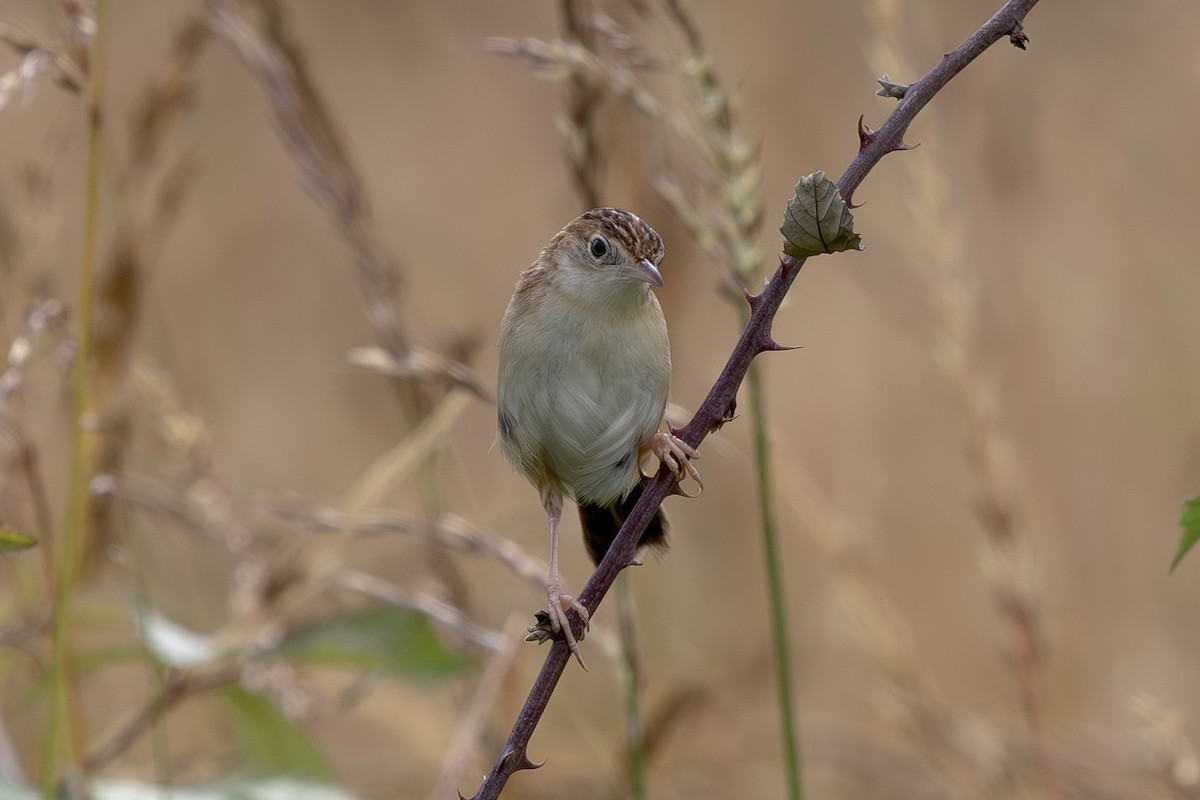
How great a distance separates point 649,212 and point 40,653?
1563 mm

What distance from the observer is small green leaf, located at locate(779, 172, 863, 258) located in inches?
43.0

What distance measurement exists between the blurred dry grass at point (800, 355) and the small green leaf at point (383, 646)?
87 cm

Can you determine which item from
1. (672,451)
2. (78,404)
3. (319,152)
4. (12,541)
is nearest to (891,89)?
(672,451)

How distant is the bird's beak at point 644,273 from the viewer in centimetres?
230

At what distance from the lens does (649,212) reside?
2.72 metres

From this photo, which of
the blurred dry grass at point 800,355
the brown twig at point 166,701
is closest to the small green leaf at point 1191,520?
the brown twig at point 166,701

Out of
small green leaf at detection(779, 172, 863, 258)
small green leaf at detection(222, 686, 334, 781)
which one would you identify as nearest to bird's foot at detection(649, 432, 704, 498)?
small green leaf at detection(779, 172, 863, 258)

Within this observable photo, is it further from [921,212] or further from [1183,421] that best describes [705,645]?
[921,212]

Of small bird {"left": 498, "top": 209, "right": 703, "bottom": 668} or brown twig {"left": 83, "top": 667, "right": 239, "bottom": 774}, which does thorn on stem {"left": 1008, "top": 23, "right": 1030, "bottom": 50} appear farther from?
brown twig {"left": 83, "top": 667, "right": 239, "bottom": 774}

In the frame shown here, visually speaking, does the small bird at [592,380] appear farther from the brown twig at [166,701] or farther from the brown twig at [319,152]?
the brown twig at [166,701]

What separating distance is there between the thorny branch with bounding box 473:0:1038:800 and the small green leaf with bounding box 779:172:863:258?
0.16 feet

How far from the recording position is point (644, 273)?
2328 millimetres

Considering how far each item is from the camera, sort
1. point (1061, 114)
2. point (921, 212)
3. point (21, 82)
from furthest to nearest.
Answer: point (1061, 114), point (921, 212), point (21, 82)

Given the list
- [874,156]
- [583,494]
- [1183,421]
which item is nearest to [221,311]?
[583,494]
